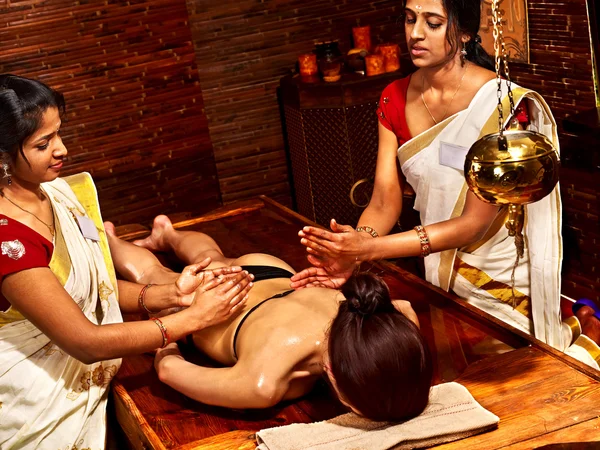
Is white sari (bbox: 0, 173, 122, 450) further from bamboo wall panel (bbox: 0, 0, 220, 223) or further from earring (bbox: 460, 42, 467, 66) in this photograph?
bamboo wall panel (bbox: 0, 0, 220, 223)

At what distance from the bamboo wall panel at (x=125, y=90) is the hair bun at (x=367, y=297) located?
2959 millimetres

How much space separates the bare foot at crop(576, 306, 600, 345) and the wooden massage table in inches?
22.0

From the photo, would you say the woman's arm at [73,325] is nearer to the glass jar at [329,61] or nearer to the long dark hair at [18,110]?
the long dark hair at [18,110]

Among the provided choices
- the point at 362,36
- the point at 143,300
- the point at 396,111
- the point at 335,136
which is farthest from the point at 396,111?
the point at 362,36

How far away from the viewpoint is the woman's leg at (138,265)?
323cm

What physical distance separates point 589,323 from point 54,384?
1.79 meters

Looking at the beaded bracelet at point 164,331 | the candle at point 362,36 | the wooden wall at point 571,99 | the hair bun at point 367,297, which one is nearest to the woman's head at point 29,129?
the beaded bracelet at point 164,331

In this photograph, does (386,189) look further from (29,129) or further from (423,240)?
(29,129)

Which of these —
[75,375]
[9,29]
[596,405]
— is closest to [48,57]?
[9,29]

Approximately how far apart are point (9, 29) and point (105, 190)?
39.8 inches

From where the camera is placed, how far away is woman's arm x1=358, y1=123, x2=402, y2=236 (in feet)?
9.84

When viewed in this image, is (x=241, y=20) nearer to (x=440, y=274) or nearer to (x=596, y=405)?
(x=440, y=274)

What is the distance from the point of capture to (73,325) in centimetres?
237

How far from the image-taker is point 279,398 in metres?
2.28
